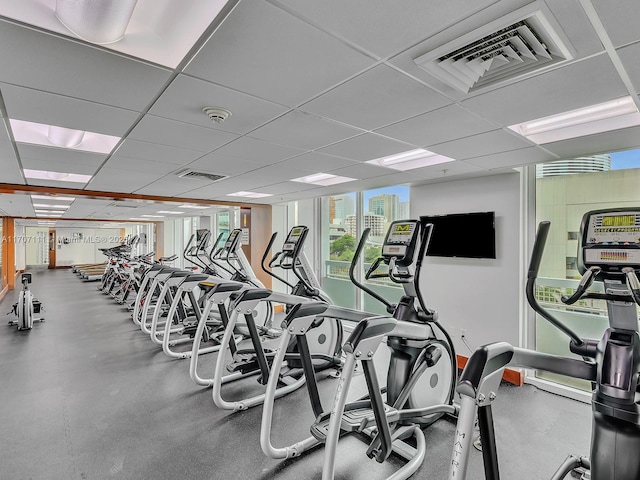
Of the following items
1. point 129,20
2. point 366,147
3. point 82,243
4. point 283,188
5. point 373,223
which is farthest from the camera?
point 82,243

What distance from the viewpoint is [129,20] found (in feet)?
4.42

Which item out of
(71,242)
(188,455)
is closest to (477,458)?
(188,455)

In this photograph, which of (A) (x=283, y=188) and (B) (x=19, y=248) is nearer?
(A) (x=283, y=188)

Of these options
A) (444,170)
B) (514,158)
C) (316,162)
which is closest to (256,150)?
(316,162)

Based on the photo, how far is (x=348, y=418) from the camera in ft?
6.79

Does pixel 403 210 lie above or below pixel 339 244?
above

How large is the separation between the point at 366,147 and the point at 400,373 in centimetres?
183

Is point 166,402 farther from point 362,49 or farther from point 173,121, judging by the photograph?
point 362,49

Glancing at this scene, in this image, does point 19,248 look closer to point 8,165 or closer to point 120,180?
point 120,180

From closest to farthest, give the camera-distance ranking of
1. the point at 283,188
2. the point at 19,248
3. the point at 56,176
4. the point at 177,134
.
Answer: the point at 177,134 < the point at 56,176 < the point at 283,188 < the point at 19,248

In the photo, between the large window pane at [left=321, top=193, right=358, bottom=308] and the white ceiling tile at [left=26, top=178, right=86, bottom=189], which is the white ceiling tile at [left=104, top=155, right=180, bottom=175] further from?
the large window pane at [left=321, top=193, right=358, bottom=308]

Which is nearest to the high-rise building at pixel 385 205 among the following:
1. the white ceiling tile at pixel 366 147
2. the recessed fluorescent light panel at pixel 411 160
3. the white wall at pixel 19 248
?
the recessed fluorescent light panel at pixel 411 160

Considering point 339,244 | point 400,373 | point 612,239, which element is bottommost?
point 400,373

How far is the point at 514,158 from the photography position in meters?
3.14
